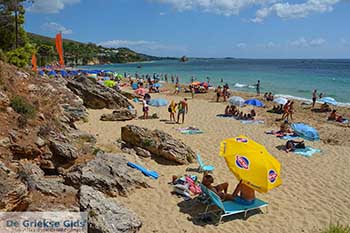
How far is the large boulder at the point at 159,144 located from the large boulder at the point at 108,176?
81.3 inches

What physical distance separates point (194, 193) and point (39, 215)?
3980 millimetres

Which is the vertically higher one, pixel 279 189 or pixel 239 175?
pixel 239 175

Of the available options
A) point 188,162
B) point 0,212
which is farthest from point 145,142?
point 0,212

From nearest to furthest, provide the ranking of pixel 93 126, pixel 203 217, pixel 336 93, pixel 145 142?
pixel 203 217, pixel 145 142, pixel 93 126, pixel 336 93

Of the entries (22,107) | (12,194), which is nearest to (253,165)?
(12,194)

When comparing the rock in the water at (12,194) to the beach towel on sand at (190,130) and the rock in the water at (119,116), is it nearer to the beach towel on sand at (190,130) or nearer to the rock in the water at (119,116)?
the beach towel on sand at (190,130)

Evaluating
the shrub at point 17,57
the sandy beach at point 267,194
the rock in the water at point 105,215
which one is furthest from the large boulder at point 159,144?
the shrub at point 17,57

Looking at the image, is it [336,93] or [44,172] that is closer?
[44,172]

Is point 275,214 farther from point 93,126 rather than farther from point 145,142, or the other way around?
point 93,126

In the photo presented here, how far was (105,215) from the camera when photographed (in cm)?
569

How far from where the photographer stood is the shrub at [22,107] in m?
8.15

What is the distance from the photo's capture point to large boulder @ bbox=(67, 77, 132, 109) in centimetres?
1911

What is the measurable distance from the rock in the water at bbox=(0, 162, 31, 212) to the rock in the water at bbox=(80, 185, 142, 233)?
945 mm

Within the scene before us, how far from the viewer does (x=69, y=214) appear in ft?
17.6
